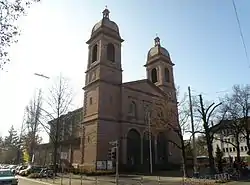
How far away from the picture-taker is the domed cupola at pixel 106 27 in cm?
4378

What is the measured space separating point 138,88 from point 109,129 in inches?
445

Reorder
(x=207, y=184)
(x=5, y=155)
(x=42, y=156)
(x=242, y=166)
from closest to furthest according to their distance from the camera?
1. (x=207, y=184)
2. (x=242, y=166)
3. (x=42, y=156)
4. (x=5, y=155)

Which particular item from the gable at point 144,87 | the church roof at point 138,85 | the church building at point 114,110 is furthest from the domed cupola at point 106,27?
the gable at point 144,87

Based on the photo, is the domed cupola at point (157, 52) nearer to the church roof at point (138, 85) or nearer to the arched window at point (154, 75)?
the arched window at point (154, 75)

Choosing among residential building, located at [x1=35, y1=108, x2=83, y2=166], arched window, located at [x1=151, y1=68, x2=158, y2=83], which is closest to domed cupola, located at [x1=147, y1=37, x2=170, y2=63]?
arched window, located at [x1=151, y1=68, x2=158, y2=83]

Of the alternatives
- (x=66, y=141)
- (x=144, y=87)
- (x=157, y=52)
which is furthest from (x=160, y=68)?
(x=66, y=141)

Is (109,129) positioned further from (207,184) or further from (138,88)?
(207,184)

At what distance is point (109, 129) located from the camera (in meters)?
40.1

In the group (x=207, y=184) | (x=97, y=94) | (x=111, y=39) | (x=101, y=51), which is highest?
(x=111, y=39)

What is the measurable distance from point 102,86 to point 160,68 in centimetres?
1723

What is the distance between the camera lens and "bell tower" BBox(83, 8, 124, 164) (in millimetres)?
38844

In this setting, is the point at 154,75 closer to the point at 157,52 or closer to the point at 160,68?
the point at 160,68

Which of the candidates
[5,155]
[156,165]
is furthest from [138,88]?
[5,155]

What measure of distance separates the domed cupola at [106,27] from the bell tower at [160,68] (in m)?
12.1
